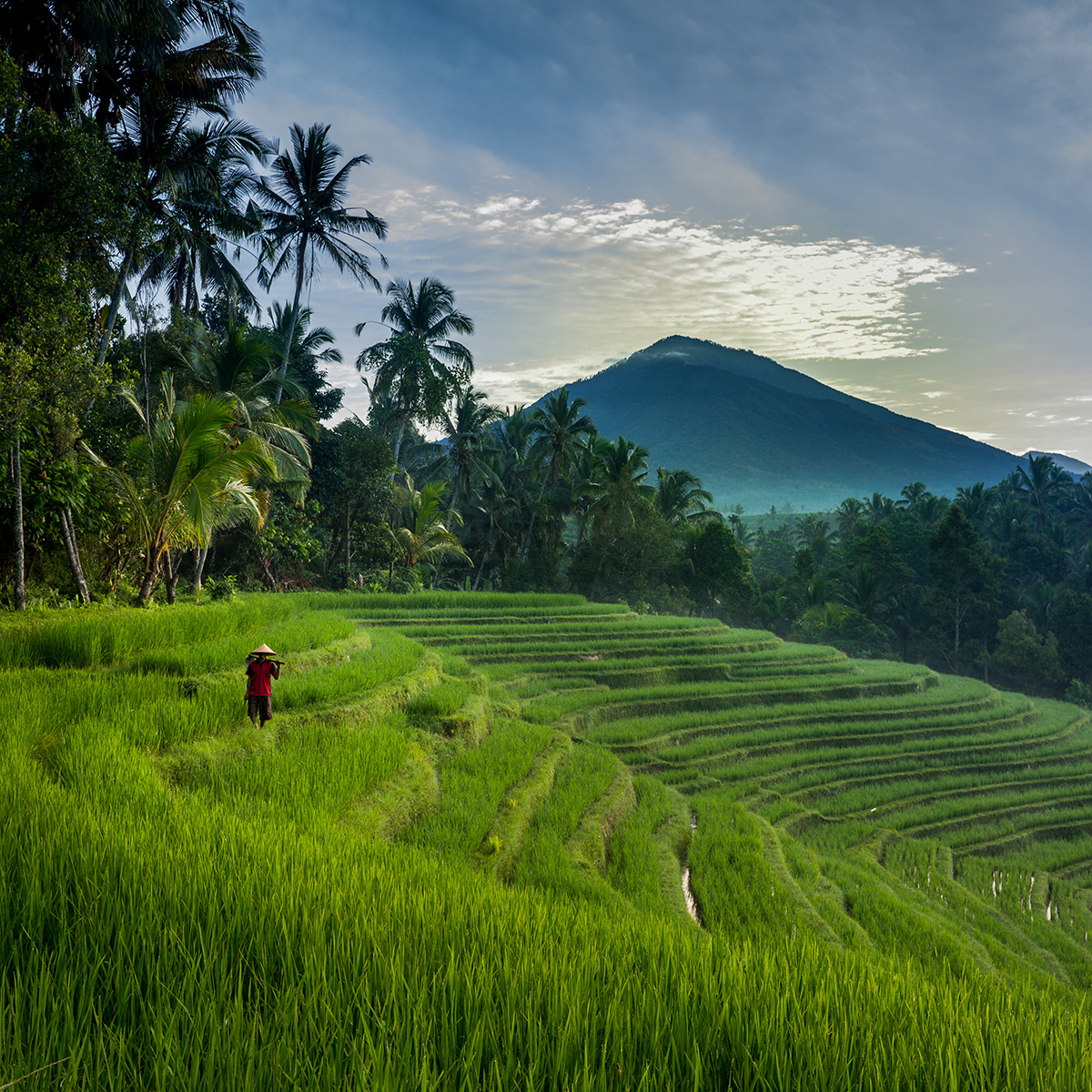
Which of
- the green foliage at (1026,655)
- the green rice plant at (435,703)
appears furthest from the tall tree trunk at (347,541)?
the green foliage at (1026,655)

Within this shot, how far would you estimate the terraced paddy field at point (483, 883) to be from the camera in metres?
Result: 1.52

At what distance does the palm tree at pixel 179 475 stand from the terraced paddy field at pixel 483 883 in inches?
75.5

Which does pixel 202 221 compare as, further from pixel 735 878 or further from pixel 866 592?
pixel 866 592

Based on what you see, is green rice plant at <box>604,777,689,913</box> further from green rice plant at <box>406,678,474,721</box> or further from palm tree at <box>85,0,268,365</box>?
palm tree at <box>85,0,268,365</box>

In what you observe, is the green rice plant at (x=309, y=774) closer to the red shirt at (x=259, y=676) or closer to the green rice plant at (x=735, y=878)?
the red shirt at (x=259, y=676)

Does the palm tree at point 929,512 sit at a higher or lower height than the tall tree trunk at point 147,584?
higher

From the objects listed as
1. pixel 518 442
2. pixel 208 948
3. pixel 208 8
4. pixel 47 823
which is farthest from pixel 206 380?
pixel 518 442

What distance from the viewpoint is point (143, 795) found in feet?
11.3

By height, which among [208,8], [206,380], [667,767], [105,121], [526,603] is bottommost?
[667,767]

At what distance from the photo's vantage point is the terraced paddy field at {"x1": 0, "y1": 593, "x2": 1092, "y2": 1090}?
1522 mm

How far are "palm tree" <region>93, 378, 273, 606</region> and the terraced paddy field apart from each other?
6.29 feet

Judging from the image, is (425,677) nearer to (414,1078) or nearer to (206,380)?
(414,1078)

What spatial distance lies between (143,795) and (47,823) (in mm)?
862

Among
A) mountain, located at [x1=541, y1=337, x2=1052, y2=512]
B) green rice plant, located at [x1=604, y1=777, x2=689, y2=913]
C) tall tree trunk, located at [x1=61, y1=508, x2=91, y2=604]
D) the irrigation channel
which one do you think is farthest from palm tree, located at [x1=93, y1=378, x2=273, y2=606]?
mountain, located at [x1=541, y1=337, x2=1052, y2=512]
